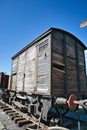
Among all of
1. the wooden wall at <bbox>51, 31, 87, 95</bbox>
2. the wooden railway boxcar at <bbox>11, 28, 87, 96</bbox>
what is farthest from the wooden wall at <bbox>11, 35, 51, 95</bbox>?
the wooden wall at <bbox>51, 31, 87, 95</bbox>

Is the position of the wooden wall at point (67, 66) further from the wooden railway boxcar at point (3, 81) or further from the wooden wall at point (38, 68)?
the wooden railway boxcar at point (3, 81)

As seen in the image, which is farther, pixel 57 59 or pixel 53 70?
pixel 57 59

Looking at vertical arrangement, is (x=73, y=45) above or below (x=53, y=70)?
above

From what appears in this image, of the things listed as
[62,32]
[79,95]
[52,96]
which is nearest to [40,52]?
[62,32]

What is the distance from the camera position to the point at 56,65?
6.64 m

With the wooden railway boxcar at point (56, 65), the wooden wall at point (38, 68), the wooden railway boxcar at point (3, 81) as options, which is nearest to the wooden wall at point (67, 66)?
the wooden railway boxcar at point (56, 65)

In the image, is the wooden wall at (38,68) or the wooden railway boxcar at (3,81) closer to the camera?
the wooden wall at (38,68)

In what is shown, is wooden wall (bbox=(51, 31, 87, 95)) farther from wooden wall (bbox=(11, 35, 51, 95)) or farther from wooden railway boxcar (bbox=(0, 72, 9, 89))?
wooden railway boxcar (bbox=(0, 72, 9, 89))

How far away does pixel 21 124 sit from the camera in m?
5.91

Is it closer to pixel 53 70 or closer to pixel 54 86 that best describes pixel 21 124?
pixel 54 86

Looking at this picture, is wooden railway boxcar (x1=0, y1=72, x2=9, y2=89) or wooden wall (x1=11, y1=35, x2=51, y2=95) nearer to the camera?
wooden wall (x1=11, y1=35, x2=51, y2=95)

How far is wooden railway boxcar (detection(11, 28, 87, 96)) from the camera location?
→ 20.7ft

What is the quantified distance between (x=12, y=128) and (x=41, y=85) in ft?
8.45

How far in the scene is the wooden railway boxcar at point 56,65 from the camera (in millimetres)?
6318
